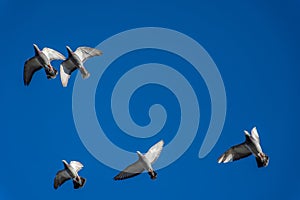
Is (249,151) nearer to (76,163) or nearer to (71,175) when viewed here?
(76,163)

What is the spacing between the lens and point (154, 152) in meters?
26.2

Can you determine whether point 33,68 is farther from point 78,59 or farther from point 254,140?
point 254,140

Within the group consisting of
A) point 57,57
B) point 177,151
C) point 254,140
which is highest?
point 57,57

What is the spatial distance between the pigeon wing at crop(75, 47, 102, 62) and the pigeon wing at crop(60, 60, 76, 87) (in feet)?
1.35

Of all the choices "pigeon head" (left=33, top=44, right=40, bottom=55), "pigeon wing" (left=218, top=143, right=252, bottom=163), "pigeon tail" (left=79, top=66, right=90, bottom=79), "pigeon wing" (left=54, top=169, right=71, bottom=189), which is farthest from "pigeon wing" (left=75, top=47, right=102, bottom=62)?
"pigeon wing" (left=218, top=143, right=252, bottom=163)

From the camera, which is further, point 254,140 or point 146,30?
point 146,30

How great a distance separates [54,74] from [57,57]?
2.34 ft

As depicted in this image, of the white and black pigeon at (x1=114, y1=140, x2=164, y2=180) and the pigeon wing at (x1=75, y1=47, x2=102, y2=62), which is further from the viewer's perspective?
the pigeon wing at (x1=75, y1=47, x2=102, y2=62)

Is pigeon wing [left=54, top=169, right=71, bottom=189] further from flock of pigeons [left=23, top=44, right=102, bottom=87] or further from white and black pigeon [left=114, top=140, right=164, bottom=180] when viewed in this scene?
flock of pigeons [left=23, top=44, right=102, bottom=87]

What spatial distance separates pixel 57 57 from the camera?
26.0 metres

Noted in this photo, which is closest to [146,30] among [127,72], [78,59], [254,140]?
[127,72]

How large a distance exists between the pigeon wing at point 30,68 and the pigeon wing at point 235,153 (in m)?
6.98

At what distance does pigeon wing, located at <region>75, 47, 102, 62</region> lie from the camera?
26.0 metres

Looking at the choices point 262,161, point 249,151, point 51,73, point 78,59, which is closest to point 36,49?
point 51,73
